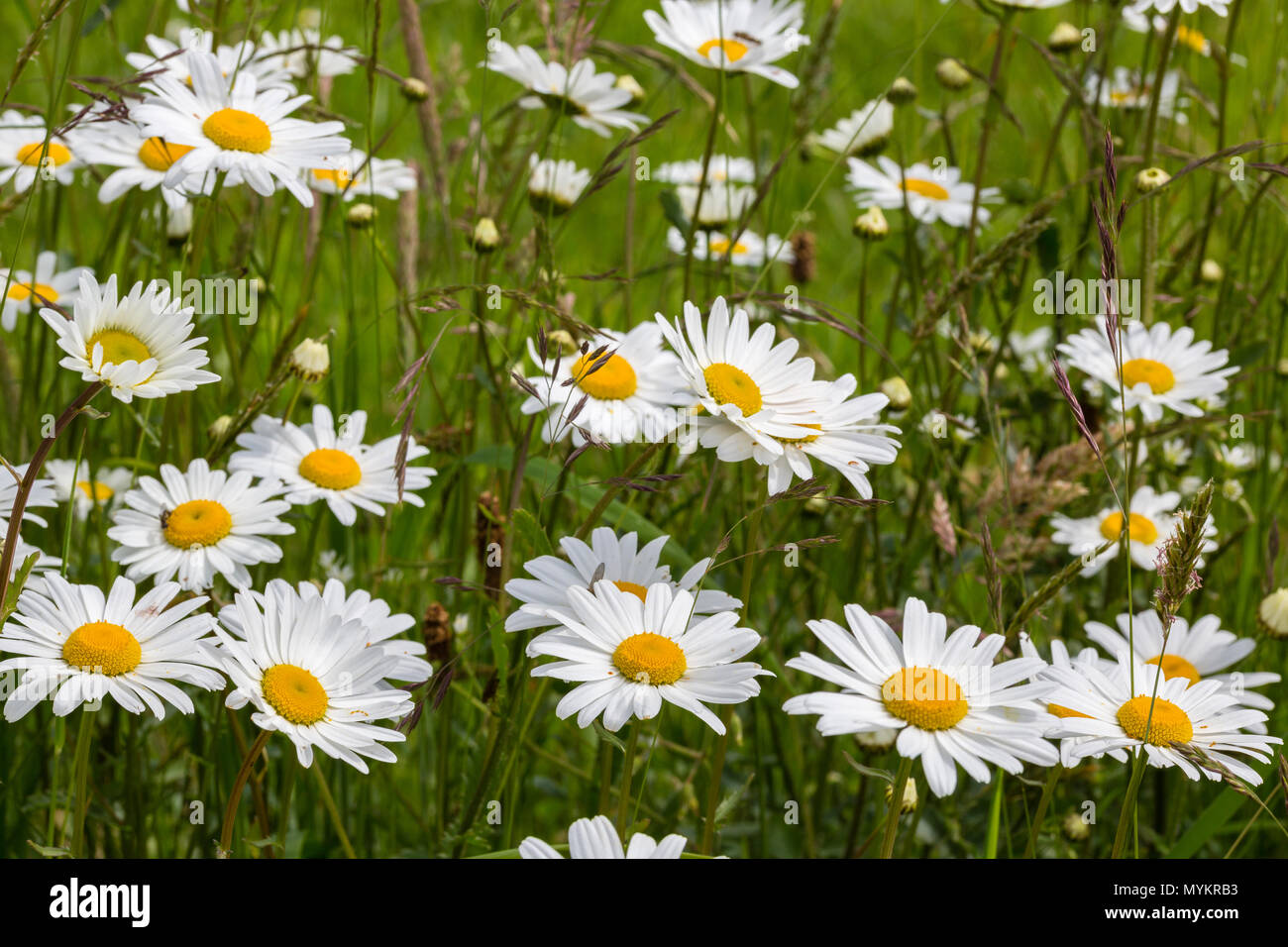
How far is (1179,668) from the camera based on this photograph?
131 centimetres

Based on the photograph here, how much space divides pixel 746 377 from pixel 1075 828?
676 mm

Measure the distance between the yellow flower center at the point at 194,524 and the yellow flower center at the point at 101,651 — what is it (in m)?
0.21

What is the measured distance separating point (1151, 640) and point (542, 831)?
2.67 ft

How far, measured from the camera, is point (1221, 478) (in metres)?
1.70

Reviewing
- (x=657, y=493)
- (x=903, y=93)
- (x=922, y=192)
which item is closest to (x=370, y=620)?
(x=657, y=493)

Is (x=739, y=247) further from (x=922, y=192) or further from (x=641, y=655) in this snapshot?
(x=641, y=655)

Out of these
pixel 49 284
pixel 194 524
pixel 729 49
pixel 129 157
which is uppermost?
pixel 729 49

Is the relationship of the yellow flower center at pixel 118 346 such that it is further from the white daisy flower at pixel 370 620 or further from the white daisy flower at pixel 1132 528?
the white daisy flower at pixel 1132 528

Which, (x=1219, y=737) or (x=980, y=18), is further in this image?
(x=980, y=18)

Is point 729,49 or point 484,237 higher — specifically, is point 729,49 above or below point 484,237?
above

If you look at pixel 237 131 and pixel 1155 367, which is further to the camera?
pixel 1155 367

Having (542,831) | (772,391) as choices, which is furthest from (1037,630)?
(542,831)
